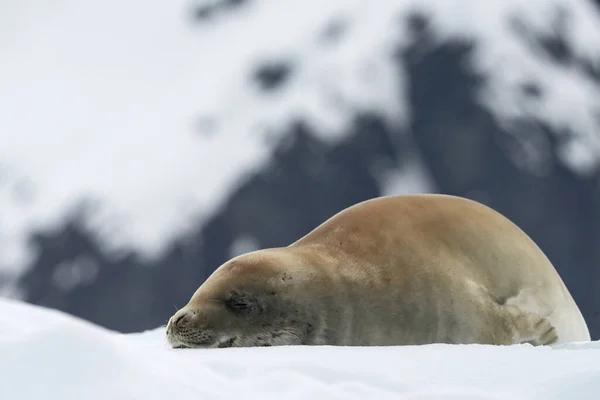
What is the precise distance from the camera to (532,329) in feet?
12.3

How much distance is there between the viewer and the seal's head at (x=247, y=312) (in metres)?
3.14

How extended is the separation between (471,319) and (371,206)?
73 centimetres

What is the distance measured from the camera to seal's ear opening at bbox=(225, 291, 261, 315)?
3213 millimetres

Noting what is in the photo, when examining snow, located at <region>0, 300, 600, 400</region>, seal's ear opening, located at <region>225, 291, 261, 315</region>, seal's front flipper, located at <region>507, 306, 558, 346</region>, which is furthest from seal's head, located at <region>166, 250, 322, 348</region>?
seal's front flipper, located at <region>507, 306, 558, 346</region>

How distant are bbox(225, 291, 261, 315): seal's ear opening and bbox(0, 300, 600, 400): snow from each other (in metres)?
0.81

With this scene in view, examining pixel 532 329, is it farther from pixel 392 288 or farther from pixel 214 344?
pixel 214 344

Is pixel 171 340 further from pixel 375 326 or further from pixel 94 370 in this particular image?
pixel 94 370

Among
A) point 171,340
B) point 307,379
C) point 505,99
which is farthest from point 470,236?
point 505,99

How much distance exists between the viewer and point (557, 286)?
13.5 feet

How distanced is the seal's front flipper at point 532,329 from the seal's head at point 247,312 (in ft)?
3.36

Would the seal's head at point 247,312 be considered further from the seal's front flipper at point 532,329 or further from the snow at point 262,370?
the seal's front flipper at point 532,329

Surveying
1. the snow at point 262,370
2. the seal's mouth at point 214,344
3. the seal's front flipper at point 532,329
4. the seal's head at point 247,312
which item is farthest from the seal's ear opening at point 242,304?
the seal's front flipper at point 532,329

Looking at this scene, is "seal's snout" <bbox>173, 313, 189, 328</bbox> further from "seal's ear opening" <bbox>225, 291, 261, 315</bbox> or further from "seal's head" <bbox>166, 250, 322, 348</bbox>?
"seal's ear opening" <bbox>225, 291, 261, 315</bbox>

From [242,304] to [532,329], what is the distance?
1.39 meters
